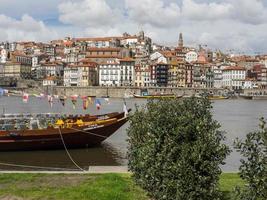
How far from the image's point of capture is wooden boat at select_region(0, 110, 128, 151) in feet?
92.8

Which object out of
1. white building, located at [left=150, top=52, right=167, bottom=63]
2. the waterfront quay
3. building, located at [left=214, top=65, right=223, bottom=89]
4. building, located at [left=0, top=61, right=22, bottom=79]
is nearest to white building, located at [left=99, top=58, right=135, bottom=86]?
the waterfront quay

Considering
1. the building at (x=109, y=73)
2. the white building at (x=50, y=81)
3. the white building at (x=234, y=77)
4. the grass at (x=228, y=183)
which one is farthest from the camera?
the white building at (x=234, y=77)

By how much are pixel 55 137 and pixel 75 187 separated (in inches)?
614

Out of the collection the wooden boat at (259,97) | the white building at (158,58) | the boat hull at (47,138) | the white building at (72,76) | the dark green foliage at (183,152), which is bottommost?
the wooden boat at (259,97)

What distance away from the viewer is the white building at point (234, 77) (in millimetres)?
177375

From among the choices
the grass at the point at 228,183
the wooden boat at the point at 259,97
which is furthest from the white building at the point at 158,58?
the grass at the point at 228,183

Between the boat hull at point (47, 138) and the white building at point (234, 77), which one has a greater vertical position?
the white building at point (234, 77)

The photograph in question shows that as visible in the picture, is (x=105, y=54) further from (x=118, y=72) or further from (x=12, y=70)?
(x=12, y=70)

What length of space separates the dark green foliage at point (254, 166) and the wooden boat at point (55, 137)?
21.7m

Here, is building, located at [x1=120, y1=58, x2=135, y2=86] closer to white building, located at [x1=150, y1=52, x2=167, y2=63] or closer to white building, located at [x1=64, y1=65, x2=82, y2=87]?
white building, located at [x1=64, y1=65, x2=82, y2=87]

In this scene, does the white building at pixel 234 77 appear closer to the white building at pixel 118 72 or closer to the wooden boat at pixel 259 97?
the wooden boat at pixel 259 97

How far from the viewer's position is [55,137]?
2894cm

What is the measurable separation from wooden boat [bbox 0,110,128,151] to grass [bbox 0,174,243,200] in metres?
13.1

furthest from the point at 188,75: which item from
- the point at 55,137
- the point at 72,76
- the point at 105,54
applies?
the point at 55,137
